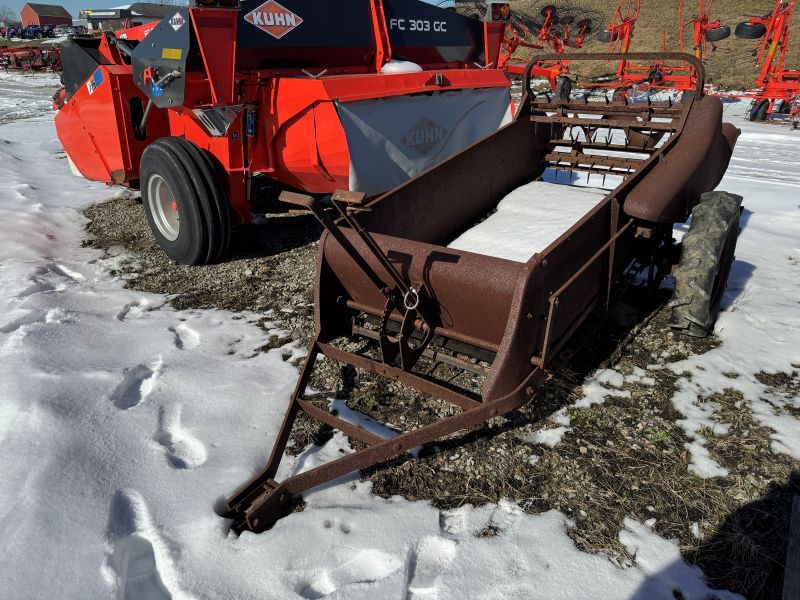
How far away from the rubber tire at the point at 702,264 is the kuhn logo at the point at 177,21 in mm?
3559

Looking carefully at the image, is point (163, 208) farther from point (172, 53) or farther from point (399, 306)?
point (399, 306)

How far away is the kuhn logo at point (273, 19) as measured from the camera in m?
4.45

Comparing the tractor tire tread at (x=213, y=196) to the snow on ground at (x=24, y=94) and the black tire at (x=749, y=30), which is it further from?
the black tire at (x=749, y=30)

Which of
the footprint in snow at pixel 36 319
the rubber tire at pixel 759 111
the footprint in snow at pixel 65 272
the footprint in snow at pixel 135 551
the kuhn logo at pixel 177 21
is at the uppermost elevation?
the kuhn logo at pixel 177 21

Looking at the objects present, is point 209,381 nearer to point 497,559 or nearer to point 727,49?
point 497,559

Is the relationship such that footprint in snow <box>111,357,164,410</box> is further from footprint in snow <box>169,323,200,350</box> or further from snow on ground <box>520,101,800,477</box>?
snow on ground <box>520,101,800,477</box>

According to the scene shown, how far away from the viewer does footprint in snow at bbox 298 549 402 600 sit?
6.39 feet

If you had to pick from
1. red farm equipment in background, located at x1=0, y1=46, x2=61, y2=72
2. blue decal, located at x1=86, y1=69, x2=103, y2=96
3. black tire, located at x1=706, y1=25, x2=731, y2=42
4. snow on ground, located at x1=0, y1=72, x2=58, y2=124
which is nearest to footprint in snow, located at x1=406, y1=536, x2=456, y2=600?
blue decal, located at x1=86, y1=69, x2=103, y2=96

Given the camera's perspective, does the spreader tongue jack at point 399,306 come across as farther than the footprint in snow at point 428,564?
Yes

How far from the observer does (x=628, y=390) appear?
2.96 metres

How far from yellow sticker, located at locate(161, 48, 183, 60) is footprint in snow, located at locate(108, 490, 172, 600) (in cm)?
303

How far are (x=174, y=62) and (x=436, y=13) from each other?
10.8 ft

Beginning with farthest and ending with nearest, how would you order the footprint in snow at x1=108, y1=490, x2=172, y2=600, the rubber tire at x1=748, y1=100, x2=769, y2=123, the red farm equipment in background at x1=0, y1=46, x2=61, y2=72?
the red farm equipment in background at x1=0, y1=46, x2=61, y2=72 → the rubber tire at x1=748, y1=100, x2=769, y2=123 → the footprint in snow at x1=108, y1=490, x2=172, y2=600

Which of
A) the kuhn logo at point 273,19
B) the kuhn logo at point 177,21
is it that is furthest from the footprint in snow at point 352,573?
the kuhn logo at point 273,19
